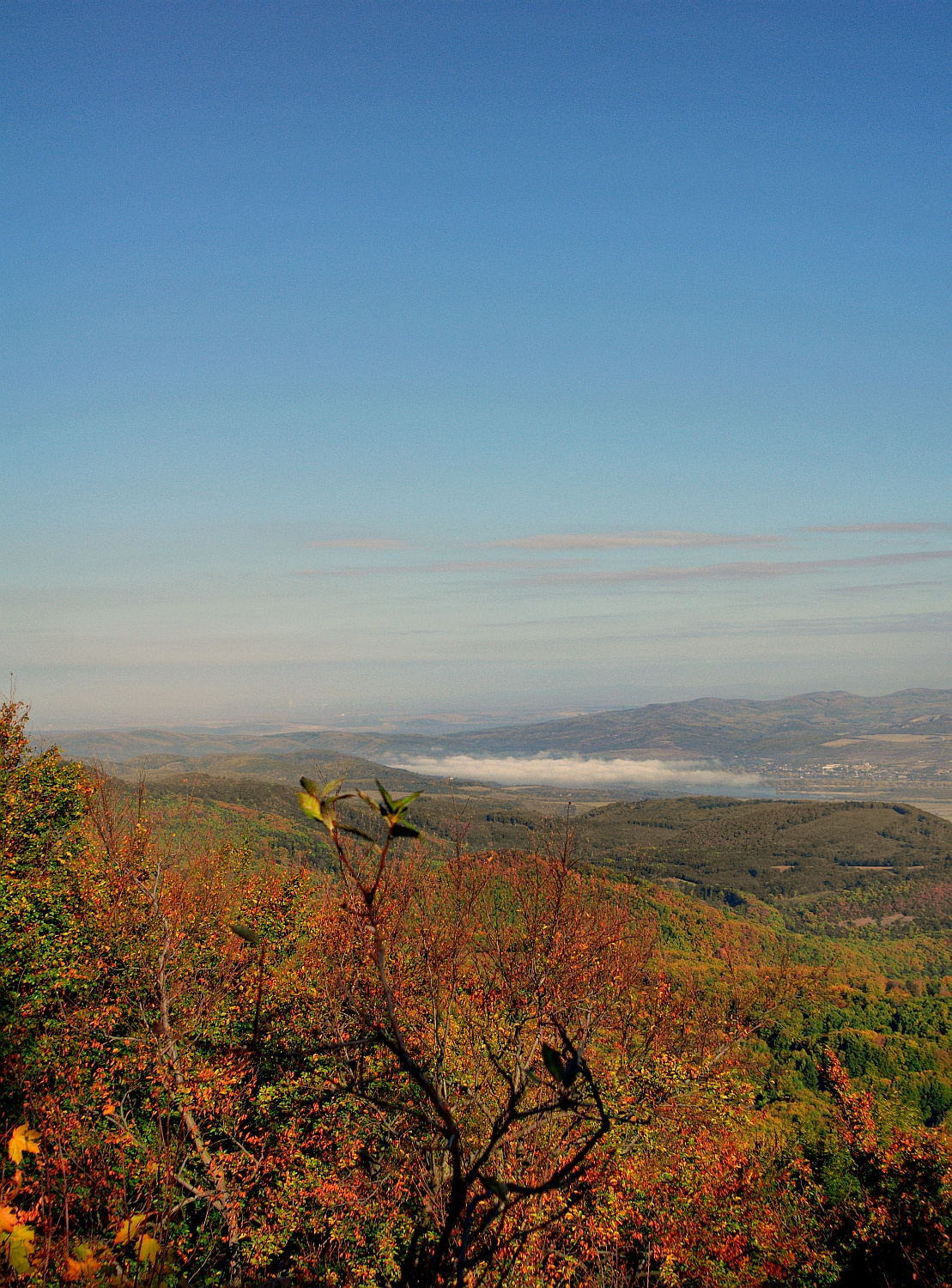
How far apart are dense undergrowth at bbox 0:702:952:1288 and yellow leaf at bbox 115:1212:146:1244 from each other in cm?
Answer: 587

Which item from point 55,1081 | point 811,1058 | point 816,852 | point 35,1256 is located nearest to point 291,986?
point 55,1081

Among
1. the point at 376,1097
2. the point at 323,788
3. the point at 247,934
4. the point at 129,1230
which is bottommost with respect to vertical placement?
the point at 376,1097

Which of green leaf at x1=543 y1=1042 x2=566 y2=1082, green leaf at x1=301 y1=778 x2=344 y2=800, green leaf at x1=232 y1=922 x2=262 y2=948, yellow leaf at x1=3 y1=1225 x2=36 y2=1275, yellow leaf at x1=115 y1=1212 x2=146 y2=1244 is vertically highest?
green leaf at x1=301 y1=778 x2=344 y2=800

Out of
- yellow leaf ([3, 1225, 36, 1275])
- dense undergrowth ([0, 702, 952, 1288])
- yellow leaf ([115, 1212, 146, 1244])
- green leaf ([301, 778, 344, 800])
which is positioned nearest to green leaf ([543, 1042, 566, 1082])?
green leaf ([301, 778, 344, 800])

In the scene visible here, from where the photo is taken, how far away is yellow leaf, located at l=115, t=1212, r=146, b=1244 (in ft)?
10.3

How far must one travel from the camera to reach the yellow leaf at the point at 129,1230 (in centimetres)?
315

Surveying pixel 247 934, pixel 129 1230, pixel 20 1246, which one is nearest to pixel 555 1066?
pixel 247 934

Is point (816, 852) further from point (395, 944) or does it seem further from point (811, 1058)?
point (395, 944)

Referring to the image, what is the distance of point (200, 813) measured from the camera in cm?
9300

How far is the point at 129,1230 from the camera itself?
3279 mm

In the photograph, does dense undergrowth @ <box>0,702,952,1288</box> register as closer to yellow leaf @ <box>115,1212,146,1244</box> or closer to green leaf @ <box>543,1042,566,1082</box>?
yellow leaf @ <box>115,1212,146,1244</box>

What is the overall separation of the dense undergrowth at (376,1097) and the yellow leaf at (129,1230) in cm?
587

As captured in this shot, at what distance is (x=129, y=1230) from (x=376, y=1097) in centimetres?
983

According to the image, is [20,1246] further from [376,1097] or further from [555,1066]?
[376,1097]
